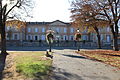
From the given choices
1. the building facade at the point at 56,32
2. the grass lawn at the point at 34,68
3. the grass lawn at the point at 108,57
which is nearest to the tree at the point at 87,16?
the grass lawn at the point at 108,57

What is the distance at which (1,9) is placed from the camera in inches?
829

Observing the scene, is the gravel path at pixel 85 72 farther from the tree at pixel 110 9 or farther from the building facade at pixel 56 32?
the building facade at pixel 56 32

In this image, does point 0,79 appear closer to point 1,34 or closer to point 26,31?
point 1,34

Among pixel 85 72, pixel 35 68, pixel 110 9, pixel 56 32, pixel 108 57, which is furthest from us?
pixel 56 32

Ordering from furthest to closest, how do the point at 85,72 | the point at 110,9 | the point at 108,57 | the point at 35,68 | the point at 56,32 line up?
1. the point at 56,32
2. the point at 110,9
3. the point at 108,57
4. the point at 35,68
5. the point at 85,72

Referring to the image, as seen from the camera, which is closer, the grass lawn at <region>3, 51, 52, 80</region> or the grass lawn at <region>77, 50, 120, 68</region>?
the grass lawn at <region>3, 51, 52, 80</region>

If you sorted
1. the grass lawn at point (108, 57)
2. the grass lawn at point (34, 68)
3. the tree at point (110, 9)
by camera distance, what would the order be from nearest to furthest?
the grass lawn at point (34, 68)
the grass lawn at point (108, 57)
the tree at point (110, 9)

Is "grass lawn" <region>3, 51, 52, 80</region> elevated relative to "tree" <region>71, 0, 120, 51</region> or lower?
lower

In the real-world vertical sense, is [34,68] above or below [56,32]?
below

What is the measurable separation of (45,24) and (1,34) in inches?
2085

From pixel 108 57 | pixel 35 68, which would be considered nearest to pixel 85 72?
pixel 35 68

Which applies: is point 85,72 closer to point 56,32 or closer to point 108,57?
point 108,57

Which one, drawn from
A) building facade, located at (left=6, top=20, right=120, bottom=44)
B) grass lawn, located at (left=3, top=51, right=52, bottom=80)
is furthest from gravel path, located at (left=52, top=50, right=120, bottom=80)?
building facade, located at (left=6, top=20, right=120, bottom=44)

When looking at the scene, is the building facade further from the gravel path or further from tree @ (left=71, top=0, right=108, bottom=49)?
the gravel path
